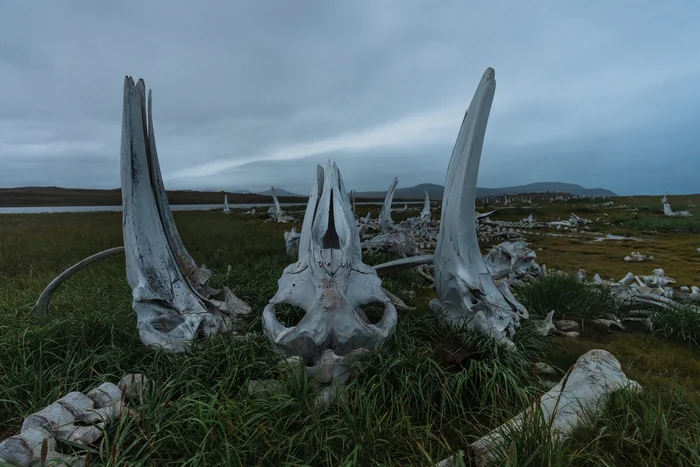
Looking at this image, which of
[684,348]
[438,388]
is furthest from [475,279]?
[684,348]

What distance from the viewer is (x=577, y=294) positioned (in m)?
3.93

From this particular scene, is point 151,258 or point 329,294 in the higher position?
point 151,258

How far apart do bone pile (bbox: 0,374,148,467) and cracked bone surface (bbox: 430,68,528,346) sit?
2617 millimetres

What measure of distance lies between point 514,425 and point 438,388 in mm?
587

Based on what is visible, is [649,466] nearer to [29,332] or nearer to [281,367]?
[281,367]

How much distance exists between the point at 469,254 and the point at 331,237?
1.35 meters

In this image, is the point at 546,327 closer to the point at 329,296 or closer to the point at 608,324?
the point at 608,324

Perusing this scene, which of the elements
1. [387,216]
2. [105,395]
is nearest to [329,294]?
[105,395]

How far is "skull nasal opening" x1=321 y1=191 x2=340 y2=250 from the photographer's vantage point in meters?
2.80

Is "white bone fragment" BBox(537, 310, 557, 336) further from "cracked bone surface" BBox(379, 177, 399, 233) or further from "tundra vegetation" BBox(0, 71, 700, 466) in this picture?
"cracked bone surface" BBox(379, 177, 399, 233)

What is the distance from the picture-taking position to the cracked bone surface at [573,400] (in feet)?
5.27

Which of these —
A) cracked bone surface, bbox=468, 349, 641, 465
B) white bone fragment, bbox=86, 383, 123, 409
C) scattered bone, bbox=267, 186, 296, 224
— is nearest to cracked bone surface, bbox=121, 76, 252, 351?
white bone fragment, bbox=86, 383, 123, 409

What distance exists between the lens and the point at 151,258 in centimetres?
283

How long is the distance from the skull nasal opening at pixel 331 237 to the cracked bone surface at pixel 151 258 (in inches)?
48.9
